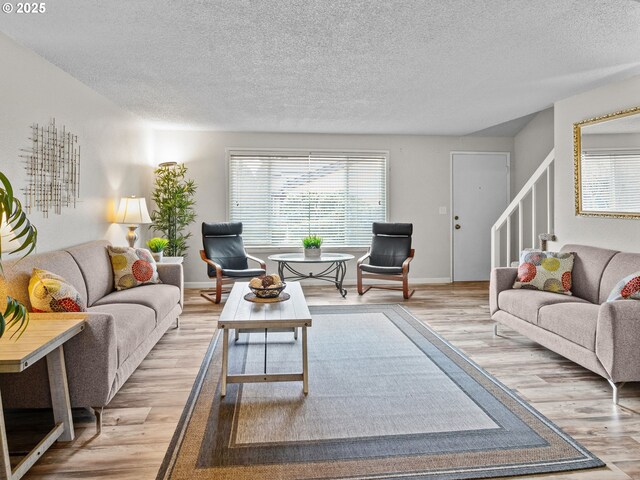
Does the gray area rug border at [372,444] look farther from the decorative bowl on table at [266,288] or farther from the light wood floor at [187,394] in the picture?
the decorative bowl on table at [266,288]

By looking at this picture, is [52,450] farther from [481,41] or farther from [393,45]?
[481,41]

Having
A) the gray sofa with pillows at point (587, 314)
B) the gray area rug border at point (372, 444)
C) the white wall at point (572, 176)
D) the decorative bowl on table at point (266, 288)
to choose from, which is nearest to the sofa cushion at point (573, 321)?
the gray sofa with pillows at point (587, 314)

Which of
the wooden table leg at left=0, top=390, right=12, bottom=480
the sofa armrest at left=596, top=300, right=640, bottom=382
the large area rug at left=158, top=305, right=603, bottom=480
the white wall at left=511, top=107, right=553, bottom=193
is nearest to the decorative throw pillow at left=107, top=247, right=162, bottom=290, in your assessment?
the large area rug at left=158, top=305, right=603, bottom=480

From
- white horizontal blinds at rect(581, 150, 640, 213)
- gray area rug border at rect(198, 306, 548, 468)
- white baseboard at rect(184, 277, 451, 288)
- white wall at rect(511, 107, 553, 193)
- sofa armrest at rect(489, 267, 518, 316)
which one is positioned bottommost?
gray area rug border at rect(198, 306, 548, 468)

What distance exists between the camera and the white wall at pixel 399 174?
6.75m

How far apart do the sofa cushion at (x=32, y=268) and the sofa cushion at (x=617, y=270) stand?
12.3 ft

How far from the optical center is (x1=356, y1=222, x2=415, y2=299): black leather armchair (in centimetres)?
605

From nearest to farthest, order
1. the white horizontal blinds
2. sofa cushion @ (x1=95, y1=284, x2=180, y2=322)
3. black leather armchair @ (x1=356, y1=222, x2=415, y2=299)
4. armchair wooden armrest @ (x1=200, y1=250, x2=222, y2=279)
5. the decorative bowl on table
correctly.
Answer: the decorative bowl on table < sofa cushion @ (x1=95, y1=284, x2=180, y2=322) < the white horizontal blinds < armchair wooden armrest @ (x1=200, y1=250, x2=222, y2=279) < black leather armchair @ (x1=356, y1=222, x2=415, y2=299)

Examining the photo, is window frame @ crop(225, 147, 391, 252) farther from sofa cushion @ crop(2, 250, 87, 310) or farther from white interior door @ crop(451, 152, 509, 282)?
sofa cushion @ crop(2, 250, 87, 310)

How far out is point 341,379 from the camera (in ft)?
10.4

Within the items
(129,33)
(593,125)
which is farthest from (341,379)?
(593,125)

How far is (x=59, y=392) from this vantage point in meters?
2.34

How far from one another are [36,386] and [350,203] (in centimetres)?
522

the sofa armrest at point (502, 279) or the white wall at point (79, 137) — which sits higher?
the white wall at point (79, 137)
